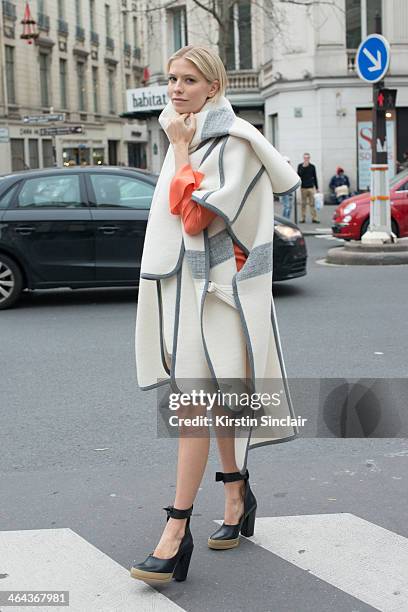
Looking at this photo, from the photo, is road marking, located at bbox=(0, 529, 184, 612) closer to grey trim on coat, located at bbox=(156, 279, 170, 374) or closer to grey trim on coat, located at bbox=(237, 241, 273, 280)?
grey trim on coat, located at bbox=(156, 279, 170, 374)

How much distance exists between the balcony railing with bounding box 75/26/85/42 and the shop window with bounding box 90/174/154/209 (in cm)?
5053

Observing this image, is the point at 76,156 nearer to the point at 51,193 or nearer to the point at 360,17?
the point at 360,17

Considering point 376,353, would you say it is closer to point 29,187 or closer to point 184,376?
point 184,376

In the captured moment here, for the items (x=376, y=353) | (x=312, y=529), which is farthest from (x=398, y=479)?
(x=376, y=353)

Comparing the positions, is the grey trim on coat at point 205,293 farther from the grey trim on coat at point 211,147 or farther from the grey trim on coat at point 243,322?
the grey trim on coat at point 211,147

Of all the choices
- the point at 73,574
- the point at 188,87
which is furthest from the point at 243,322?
the point at 73,574

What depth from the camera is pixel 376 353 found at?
7266 millimetres

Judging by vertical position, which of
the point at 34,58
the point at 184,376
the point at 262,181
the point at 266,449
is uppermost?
the point at 34,58

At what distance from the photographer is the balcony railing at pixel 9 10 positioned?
160 feet

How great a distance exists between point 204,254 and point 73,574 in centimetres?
125

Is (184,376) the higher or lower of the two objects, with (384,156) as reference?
lower

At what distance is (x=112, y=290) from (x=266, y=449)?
6921 millimetres

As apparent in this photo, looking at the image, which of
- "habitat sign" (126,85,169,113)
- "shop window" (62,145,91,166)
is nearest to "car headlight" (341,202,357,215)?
"habitat sign" (126,85,169,113)

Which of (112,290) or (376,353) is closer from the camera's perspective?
(376,353)
